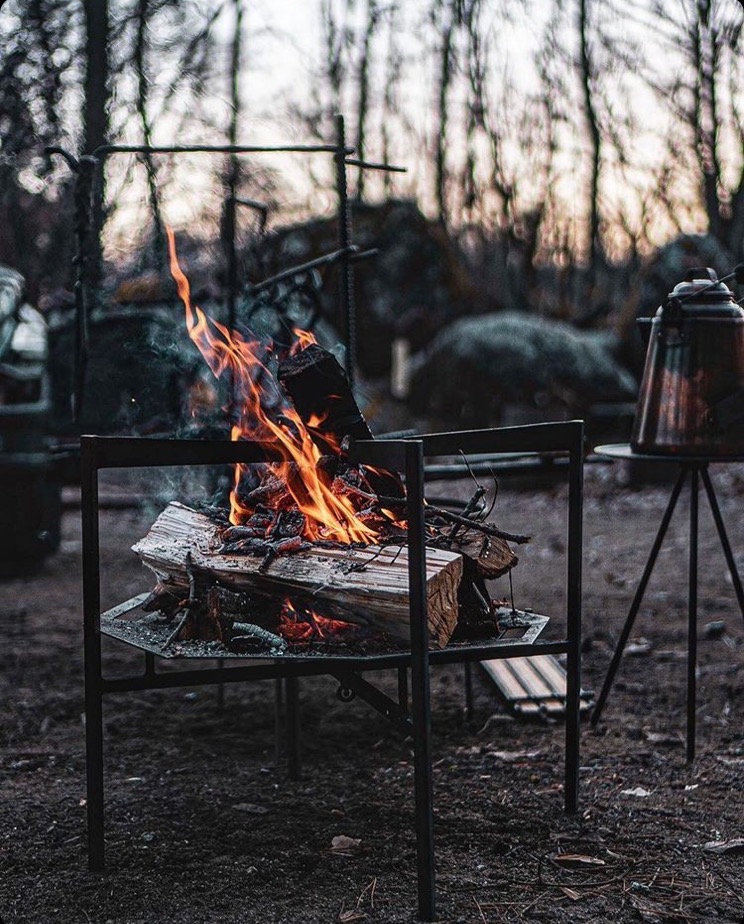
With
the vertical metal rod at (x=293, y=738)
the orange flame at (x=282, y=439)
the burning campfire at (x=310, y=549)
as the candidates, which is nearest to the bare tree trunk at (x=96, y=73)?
the orange flame at (x=282, y=439)

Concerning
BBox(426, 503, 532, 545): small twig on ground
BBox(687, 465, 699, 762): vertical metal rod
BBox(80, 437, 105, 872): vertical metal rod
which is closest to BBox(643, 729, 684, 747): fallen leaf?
BBox(687, 465, 699, 762): vertical metal rod

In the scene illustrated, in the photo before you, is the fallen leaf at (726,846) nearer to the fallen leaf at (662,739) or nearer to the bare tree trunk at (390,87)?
the fallen leaf at (662,739)

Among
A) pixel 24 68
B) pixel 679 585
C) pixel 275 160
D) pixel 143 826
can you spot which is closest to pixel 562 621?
pixel 679 585

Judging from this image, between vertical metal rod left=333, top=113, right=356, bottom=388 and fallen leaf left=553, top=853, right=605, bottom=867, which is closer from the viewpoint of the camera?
fallen leaf left=553, top=853, right=605, bottom=867

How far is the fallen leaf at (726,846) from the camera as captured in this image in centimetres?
276

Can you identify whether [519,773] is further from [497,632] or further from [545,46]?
[545,46]

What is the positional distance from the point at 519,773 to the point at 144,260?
7.43 meters

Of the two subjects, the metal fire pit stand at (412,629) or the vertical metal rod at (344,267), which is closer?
the metal fire pit stand at (412,629)

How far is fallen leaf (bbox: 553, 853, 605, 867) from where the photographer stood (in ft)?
8.84

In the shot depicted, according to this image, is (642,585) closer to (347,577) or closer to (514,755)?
(514,755)

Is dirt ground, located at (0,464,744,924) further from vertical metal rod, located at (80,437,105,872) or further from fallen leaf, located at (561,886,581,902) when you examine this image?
vertical metal rod, located at (80,437,105,872)

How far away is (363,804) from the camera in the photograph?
10.2ft

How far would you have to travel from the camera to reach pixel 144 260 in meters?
9.60

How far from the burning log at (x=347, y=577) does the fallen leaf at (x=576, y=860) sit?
0.68m
